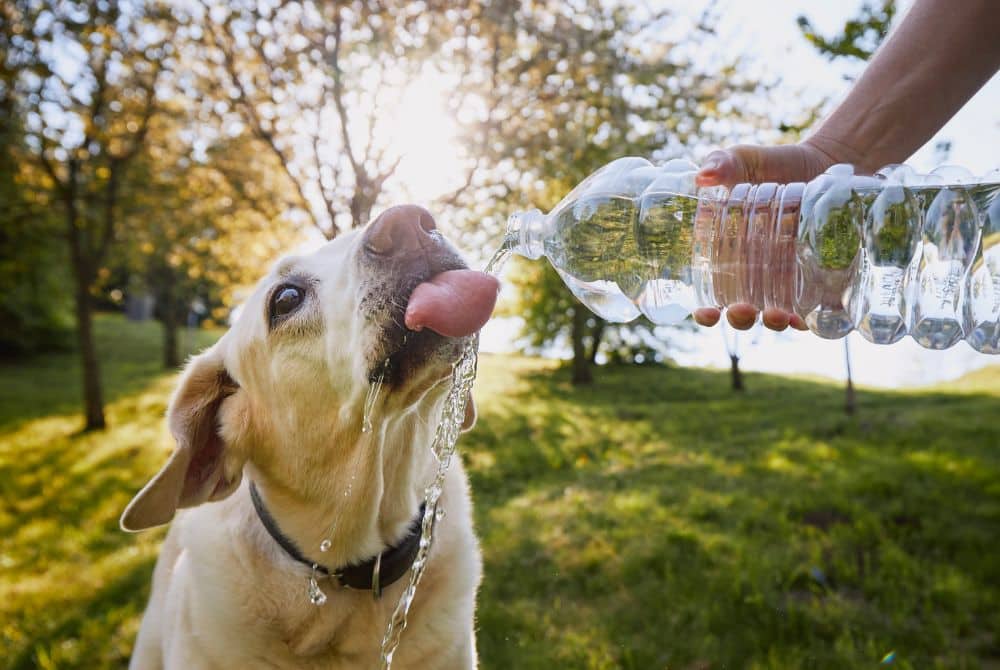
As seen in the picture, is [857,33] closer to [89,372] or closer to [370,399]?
[370,399]

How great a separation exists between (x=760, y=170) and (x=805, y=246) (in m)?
0.26

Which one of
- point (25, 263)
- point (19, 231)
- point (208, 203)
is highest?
point (208, 203)

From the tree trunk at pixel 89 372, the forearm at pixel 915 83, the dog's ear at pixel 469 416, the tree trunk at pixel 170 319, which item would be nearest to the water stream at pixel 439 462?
the dog's ear at pixel 469 416

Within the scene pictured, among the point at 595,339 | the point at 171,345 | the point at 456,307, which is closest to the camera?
the point at 456,307

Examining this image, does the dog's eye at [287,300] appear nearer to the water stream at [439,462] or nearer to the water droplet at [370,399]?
the water droplet at [370,399]

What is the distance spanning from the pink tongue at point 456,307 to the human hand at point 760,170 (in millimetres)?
708

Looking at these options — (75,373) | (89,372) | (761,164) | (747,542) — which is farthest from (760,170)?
(75,373)

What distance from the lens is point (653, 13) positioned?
874cm

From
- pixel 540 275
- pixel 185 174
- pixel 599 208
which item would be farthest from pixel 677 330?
pixel 599 208

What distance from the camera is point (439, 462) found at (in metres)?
2.59

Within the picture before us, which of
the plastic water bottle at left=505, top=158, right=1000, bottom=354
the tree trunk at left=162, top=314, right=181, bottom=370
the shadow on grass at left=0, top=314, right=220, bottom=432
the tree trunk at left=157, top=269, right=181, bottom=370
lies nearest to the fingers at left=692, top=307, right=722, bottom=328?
the plastic water bottle at left=505, top=158, right=1000, bottom=354

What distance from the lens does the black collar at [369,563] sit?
2.36m

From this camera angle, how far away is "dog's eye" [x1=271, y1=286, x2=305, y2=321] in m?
2.39

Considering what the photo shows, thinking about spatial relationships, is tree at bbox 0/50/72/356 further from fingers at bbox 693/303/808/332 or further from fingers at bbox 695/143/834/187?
fingers at bbox 693/303/808/332
